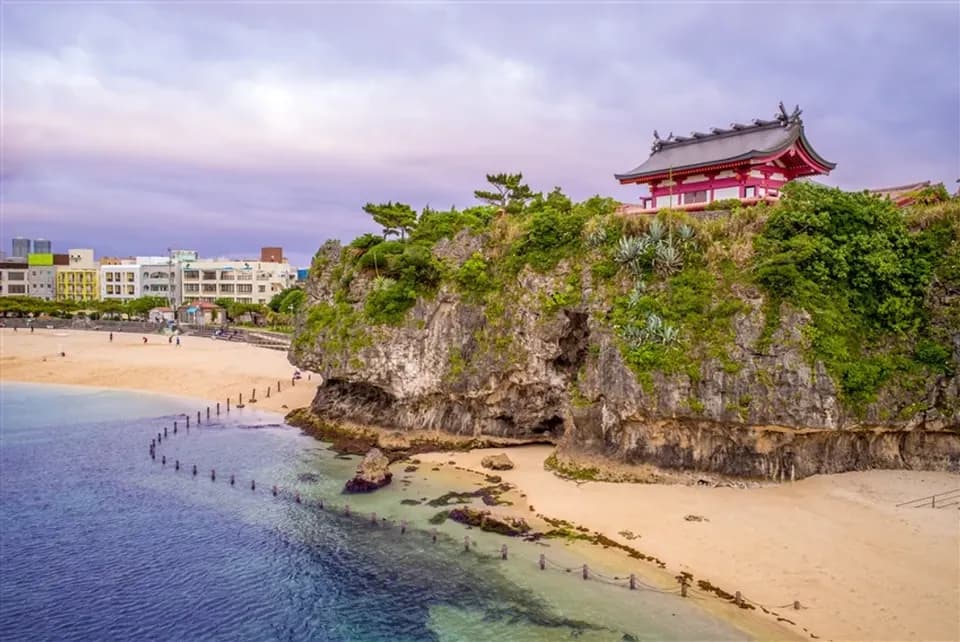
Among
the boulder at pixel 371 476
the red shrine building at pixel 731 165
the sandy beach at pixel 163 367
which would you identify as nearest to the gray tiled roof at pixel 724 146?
the red shrine building at pixel 731 165

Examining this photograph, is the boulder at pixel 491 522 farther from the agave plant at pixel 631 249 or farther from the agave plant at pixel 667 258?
the agave plant at pixel 667 258

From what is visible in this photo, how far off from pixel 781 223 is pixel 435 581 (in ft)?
72.0

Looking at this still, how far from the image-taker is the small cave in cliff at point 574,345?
3388cm

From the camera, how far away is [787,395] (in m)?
26.9

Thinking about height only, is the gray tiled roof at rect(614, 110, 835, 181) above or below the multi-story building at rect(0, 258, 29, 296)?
above

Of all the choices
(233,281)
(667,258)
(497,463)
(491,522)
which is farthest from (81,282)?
(667,258)

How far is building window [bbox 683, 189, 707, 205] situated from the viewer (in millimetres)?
37713

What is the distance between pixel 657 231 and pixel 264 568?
22487mm

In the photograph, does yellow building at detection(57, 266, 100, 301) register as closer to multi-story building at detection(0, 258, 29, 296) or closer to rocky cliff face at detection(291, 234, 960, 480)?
multi-story building at detection(0, 258, 29, 296)

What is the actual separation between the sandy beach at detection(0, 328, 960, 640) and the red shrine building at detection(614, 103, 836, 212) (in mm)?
15606

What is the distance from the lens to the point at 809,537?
21547 mm

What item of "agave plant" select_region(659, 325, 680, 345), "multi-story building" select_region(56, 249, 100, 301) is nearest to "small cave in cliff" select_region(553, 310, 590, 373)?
"agave plant" select_region(659, 325, 680, 345)

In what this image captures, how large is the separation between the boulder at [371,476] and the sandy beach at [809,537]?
13.5ft

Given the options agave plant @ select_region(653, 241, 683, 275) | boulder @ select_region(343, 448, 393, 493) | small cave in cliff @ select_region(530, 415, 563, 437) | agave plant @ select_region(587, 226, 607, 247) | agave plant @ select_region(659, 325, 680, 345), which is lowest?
boulder @ select_region(343, 448, 393, 493)
